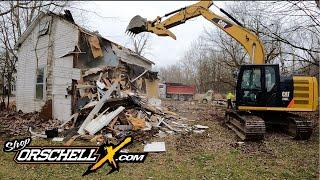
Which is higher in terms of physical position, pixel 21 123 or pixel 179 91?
pixel 179 91

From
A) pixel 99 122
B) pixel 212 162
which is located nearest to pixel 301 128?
pixel 212 162

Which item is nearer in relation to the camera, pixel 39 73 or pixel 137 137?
pixel 137 137

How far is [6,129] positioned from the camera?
42.8ft

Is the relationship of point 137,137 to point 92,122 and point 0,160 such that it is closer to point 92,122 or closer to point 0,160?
point 92,122

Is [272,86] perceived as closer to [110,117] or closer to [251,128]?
[251,128]

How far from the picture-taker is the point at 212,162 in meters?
9.05

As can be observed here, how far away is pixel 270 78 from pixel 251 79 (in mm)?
685

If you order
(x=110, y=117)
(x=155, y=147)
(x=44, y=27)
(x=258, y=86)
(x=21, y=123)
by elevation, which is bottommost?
(x=155, y=147)

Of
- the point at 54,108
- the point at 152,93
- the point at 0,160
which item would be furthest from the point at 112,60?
the point at 0,160

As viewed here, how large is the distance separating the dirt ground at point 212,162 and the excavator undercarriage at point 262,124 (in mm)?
298

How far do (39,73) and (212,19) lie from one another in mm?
8960

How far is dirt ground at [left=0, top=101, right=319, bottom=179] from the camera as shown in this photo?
7980 millimetres

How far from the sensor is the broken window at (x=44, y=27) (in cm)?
1639

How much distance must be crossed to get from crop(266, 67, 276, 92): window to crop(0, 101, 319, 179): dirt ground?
1872mm
